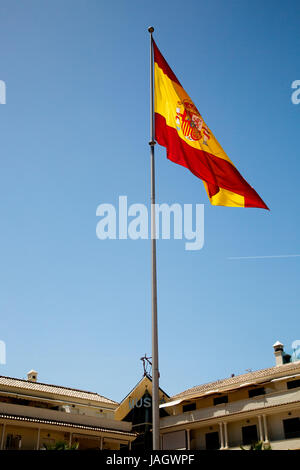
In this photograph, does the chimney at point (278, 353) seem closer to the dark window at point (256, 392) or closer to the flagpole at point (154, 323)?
the dark window at point (256, 392)

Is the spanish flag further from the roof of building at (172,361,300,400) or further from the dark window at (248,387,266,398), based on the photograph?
the dark window at (248,387,266,398)

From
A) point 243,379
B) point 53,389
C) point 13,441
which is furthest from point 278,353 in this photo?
point 13,441

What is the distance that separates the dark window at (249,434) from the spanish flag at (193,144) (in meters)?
27.8

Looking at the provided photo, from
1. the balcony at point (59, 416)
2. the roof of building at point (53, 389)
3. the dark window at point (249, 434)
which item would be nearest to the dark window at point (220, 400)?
the dark window at point (249, 434)

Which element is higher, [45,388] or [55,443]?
[45,388]

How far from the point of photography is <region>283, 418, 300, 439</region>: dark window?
36.0 metres

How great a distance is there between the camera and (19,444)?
33594 mm

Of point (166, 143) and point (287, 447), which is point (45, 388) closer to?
point (287, 447)

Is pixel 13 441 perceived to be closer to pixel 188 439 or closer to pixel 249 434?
pixel 188 439

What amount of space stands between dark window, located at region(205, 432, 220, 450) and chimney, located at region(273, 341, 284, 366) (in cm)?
874

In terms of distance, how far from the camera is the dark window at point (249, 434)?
38831 mm

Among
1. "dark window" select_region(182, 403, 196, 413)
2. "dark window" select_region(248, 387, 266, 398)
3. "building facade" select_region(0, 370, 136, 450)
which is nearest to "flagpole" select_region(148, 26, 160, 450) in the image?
"building facade" select_region(0, 370, 136, 450)
